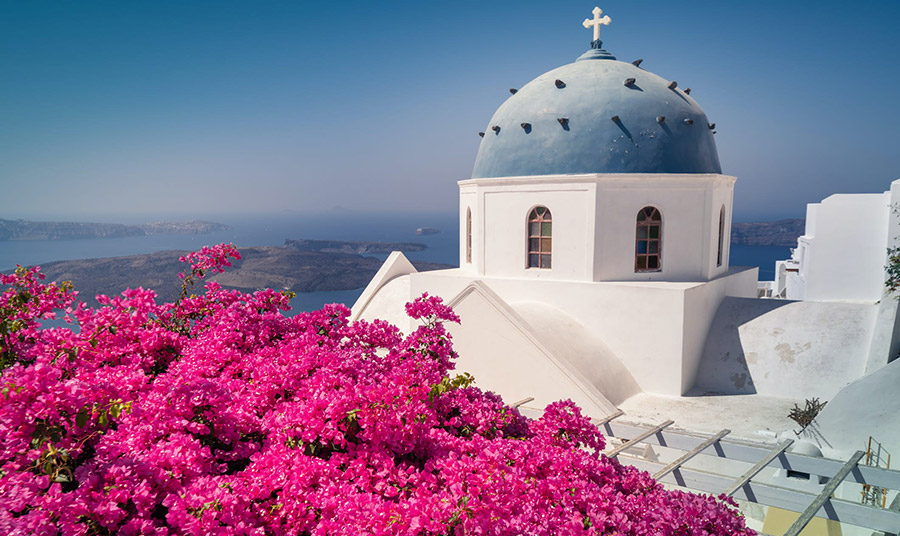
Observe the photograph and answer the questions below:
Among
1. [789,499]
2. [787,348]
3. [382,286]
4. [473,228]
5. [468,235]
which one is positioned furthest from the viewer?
[382,286]

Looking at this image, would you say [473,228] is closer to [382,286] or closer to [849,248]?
[382,286]

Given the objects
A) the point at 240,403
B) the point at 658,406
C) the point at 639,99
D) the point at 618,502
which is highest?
the point at 639,99

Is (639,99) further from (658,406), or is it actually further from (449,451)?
(449,451)

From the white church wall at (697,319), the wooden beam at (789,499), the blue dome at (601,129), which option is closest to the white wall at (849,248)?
the white church wall at (697,319)

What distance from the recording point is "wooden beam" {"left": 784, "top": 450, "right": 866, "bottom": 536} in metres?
3.22

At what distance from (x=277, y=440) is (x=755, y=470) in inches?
139

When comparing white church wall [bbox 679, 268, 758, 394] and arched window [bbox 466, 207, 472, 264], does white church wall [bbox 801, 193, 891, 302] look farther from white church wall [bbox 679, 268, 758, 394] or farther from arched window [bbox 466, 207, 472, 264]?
arched window [bbox 466, 207, 472, 264]

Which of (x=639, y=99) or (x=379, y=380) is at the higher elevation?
(x=639, y=99)

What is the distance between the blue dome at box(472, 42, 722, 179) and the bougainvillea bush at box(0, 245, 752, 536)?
27.7 ft

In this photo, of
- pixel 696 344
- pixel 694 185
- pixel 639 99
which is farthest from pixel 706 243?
pixel 639 99

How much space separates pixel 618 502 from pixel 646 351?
8.94 metres

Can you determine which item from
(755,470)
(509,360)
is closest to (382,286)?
(509,360)

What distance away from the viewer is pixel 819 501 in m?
3.62

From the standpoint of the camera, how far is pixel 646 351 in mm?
11195
